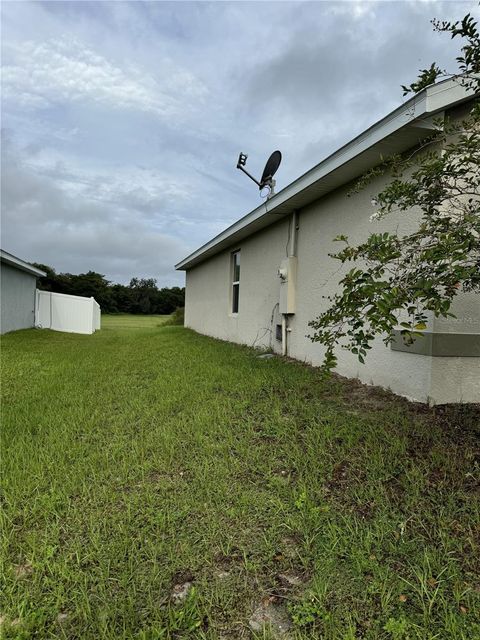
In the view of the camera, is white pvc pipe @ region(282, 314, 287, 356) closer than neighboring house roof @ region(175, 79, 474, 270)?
No

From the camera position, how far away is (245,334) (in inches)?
368

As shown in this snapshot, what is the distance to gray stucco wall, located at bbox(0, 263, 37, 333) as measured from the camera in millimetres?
13398

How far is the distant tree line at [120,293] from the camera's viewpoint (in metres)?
45.2

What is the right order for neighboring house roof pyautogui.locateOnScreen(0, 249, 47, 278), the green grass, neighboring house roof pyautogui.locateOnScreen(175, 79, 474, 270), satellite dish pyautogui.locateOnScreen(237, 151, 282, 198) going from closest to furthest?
neighboring house roof pyautogui.locateOnScreen(175, 79, 474, 270)
satellite dish pyautogui.locateOnScreen(237, 151, 282, 198)
neighboring house roof pyautogui.locateOnScreen(0, 249, 47, 278)
the green grass

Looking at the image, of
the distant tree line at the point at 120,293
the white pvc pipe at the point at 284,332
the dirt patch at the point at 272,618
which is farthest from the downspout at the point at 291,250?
the distant tree line at the point at 120,293

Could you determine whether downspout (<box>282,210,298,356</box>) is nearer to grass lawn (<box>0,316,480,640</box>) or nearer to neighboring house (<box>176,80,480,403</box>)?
neighboring house (<box>176,80,480,403</box>)

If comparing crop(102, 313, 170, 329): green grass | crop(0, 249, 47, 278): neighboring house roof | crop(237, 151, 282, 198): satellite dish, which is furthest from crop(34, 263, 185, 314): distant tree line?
crop(237, 151, 282, 198): satellite dish

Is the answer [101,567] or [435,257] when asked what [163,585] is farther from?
[435,257]

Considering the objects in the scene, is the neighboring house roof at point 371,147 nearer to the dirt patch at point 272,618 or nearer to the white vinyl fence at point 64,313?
the dirt patch at point 272,618

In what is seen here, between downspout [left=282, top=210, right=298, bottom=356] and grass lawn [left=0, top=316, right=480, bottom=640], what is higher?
downspout [left=282, top=210, right=298, bottom=356]

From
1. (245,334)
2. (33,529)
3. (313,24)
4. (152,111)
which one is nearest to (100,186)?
(152,111)

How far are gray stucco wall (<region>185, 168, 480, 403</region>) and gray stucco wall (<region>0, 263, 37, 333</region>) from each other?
7282 millimetres

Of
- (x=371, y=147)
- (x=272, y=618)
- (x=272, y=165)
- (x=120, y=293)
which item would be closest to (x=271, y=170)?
(x=272, y=165)

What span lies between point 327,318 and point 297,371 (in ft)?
11.4
